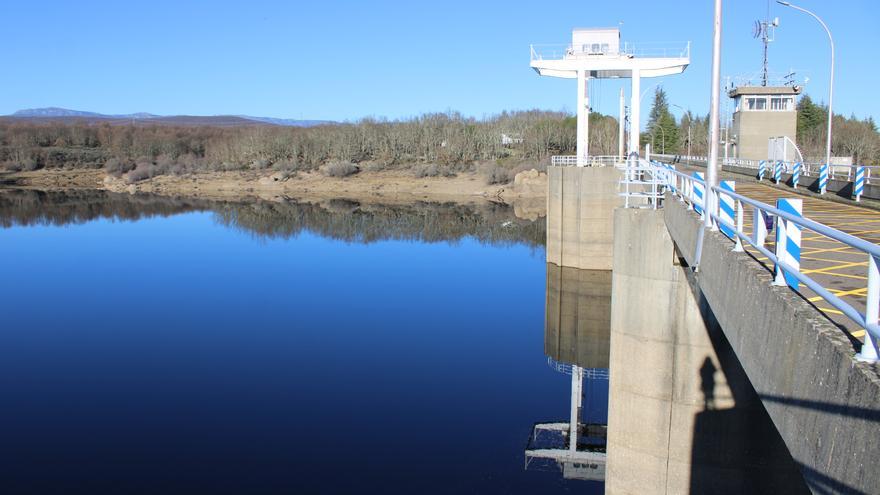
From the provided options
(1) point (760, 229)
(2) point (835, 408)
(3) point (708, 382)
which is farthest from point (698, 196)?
(2) point (835, 408)

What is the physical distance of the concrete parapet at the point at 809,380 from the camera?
151 inches

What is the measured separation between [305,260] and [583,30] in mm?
19954

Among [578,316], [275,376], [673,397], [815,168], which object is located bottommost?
[275,376]

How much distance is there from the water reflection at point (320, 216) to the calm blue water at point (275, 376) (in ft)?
39.3

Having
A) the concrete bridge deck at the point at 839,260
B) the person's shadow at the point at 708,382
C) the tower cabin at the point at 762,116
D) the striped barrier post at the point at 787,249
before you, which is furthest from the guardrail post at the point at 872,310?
the tower cabin at the point at 762,116

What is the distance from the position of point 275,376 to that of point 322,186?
7920 centimetres

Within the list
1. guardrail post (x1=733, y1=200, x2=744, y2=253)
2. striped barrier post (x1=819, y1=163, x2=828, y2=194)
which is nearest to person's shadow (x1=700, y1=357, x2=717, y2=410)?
guardrail post (x1=733, y1=200, x2=744, y2=253)

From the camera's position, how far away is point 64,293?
112 feet

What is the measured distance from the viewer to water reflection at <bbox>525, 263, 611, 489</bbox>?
17375 millimetres

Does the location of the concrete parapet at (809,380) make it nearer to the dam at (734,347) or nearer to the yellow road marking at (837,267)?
the dam at (734,347)

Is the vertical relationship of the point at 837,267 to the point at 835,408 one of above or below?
above

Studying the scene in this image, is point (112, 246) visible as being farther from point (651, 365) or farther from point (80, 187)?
point (80, 187)

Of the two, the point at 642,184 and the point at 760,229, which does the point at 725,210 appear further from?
the point at 642,184

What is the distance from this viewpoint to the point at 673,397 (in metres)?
12.7
